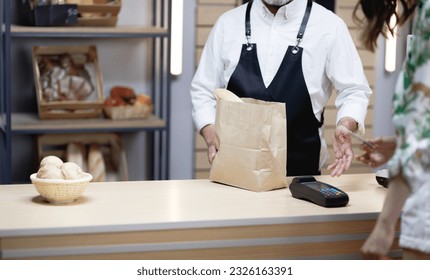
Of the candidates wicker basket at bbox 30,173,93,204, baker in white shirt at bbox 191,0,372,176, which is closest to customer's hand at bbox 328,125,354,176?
baker in white shirt at bbox 191,0,372,176

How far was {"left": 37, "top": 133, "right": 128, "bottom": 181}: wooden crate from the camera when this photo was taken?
446cm

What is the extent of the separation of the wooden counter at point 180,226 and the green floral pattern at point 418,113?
0.57 m

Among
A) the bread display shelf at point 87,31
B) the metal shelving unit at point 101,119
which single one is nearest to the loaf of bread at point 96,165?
the metal shelving unit at point 101,119

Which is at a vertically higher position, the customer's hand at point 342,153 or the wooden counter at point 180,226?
the customer's hand at point 342,153

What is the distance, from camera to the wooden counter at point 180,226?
2156 mm

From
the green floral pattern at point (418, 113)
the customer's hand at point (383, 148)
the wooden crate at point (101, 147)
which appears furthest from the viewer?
the wooden crate at point (101, 147)

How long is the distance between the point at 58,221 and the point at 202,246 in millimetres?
411

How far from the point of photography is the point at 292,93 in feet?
10.8

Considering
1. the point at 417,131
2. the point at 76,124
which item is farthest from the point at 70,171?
the point at 76,124

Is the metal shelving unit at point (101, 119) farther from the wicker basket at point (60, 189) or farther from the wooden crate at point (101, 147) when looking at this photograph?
the wicker basket at point (60, 189)

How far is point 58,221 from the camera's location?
7.22ft

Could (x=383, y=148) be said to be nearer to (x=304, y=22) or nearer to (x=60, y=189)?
(x=60, y=189)

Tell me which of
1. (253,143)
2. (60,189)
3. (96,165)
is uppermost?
(253,143)

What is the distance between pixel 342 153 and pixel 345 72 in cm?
55
